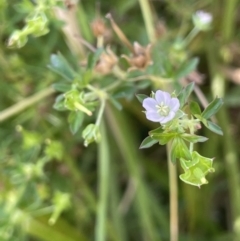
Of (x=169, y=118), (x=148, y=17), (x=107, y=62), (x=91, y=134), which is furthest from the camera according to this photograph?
(x=148, y=17)

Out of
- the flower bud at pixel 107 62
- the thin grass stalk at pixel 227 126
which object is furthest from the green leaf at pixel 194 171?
the thin grass stalk at pixel 227 126

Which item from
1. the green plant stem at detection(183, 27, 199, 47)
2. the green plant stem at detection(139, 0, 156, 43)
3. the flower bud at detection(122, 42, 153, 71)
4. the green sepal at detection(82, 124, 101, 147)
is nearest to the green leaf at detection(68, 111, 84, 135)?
the green sepal at detection(82, 124, 101, 147)

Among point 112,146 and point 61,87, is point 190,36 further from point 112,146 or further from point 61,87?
point 61,87

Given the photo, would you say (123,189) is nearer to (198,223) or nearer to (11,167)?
(198,223)

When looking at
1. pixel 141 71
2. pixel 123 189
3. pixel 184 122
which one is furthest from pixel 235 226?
pixel 184 122

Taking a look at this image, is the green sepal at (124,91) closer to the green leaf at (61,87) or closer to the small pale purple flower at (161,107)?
the green leaf at (61,87)

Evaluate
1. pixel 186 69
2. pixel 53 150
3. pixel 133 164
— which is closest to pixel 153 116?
pixel 186 69
